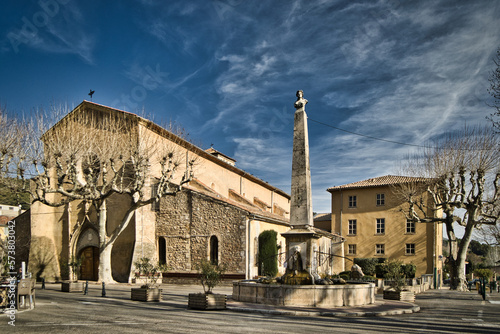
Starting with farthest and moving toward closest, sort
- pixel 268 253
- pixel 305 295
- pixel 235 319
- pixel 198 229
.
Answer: pixel 198 229 → pixel 268 253 → pixel 305 295 → pixel 235 319

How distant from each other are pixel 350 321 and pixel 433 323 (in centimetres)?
245

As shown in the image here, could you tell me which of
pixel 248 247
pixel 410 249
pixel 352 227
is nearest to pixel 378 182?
pixel 352 227

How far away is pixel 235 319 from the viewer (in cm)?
1216

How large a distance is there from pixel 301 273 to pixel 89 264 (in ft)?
63.7

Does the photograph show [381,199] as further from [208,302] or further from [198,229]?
[208,302]

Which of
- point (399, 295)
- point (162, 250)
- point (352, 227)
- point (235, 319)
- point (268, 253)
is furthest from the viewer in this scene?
point (352, 227)

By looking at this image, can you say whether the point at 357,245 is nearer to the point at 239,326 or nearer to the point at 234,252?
the point at 234,252

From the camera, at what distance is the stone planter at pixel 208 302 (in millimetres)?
14062

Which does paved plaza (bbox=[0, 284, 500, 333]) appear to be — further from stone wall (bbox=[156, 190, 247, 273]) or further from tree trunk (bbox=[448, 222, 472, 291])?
tree trunk (bbox=[448, 222, 472, 291])

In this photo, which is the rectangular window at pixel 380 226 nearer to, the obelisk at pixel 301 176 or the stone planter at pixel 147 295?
the obelisk at pixel 301 176

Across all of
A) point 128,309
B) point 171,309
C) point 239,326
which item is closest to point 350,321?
point 239,326

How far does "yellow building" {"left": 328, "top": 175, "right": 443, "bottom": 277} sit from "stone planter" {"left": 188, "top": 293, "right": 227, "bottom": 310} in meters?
28.0

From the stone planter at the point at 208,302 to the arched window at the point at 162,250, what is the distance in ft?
48.0

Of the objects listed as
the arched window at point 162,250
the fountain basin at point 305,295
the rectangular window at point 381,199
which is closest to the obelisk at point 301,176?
the fountain basin at point 305,295
